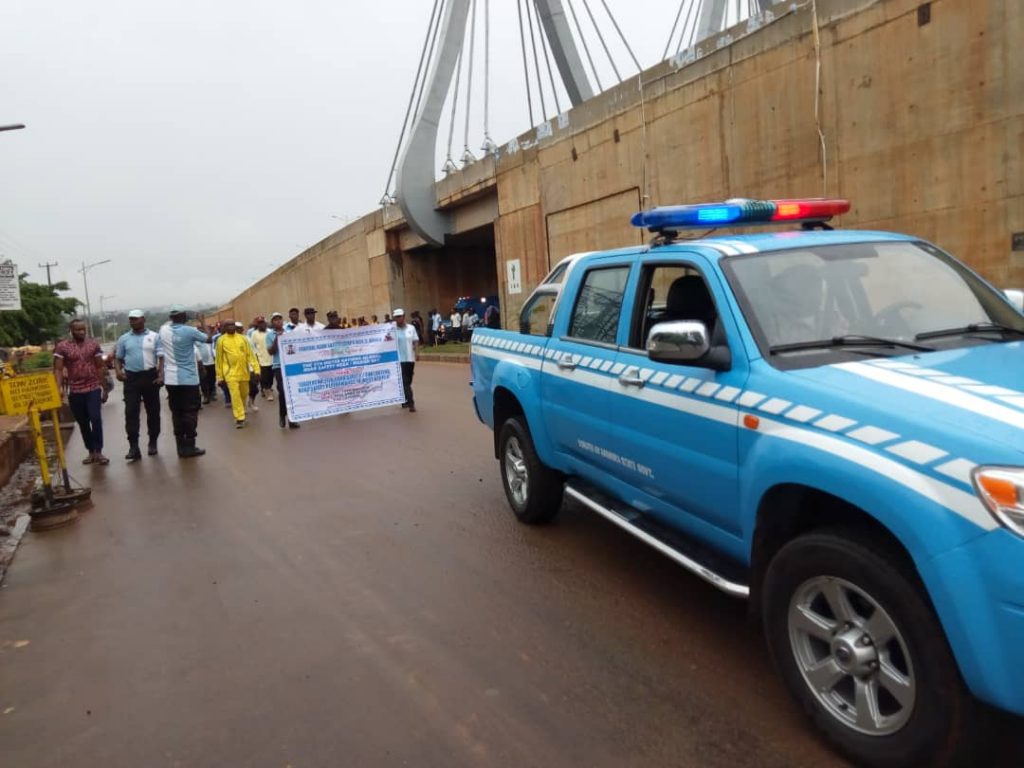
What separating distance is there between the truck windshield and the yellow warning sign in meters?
6.60

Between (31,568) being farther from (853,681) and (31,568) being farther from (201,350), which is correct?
(201,350)

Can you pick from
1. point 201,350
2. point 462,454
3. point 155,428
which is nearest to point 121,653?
point 462,454

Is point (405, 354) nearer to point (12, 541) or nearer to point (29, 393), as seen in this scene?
point (29, 393)

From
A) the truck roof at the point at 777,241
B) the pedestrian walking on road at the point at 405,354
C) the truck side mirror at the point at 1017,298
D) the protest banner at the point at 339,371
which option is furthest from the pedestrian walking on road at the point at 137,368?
the truck side mirror at the point at 1017,298

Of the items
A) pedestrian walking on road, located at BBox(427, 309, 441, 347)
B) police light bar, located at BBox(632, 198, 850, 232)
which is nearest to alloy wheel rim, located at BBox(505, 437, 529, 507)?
police light bar, located at BBox(632, 198, 850, 232)

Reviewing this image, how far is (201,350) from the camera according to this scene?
54.5 feet

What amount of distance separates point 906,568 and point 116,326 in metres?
177

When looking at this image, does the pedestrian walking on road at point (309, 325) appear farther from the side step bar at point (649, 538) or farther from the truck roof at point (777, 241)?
the truck roof at point (777, 241)

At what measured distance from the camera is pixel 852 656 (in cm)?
254

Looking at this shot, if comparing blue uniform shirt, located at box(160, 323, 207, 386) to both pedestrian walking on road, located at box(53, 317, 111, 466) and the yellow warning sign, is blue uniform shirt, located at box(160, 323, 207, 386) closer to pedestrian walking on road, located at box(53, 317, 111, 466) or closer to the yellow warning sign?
pedestrian walking on road, located at box(53, 317, 111, 466)

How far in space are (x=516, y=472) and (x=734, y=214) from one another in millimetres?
2653

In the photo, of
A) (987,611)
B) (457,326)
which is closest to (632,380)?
(987,611)

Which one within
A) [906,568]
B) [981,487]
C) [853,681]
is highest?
[981,487]

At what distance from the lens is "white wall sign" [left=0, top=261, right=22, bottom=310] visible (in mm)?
14438
